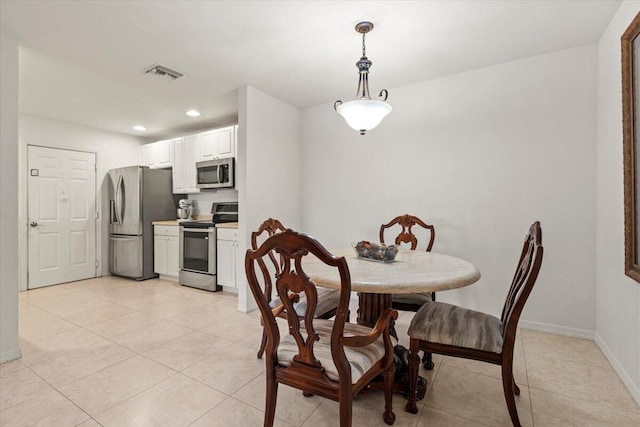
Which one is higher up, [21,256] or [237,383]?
[21,256]

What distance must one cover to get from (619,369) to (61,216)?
6.33 m

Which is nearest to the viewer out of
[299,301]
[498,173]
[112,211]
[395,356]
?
[395,356]

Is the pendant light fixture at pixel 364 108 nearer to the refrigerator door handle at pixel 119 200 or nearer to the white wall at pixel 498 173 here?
the white wall at pixel 498 173

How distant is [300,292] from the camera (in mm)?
1258

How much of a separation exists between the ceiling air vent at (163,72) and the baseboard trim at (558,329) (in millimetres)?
3971

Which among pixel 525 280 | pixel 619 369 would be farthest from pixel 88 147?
pixel 619 369

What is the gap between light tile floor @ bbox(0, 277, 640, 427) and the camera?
1.63 meters

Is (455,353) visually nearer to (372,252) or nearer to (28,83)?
(372,252)

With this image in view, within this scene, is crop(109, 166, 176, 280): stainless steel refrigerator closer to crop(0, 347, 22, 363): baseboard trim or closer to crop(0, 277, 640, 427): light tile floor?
crop(0, 277, 640, 427): light tile floor

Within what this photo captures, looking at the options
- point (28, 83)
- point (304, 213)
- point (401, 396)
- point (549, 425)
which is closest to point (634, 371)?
point (549, 425)

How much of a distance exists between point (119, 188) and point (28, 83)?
189 centimetres

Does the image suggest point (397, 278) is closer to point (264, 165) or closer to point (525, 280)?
point (525, 280)

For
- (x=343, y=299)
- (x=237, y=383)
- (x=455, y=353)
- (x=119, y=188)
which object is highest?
(x=119, y=188)

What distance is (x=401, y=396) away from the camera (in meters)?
1.81
